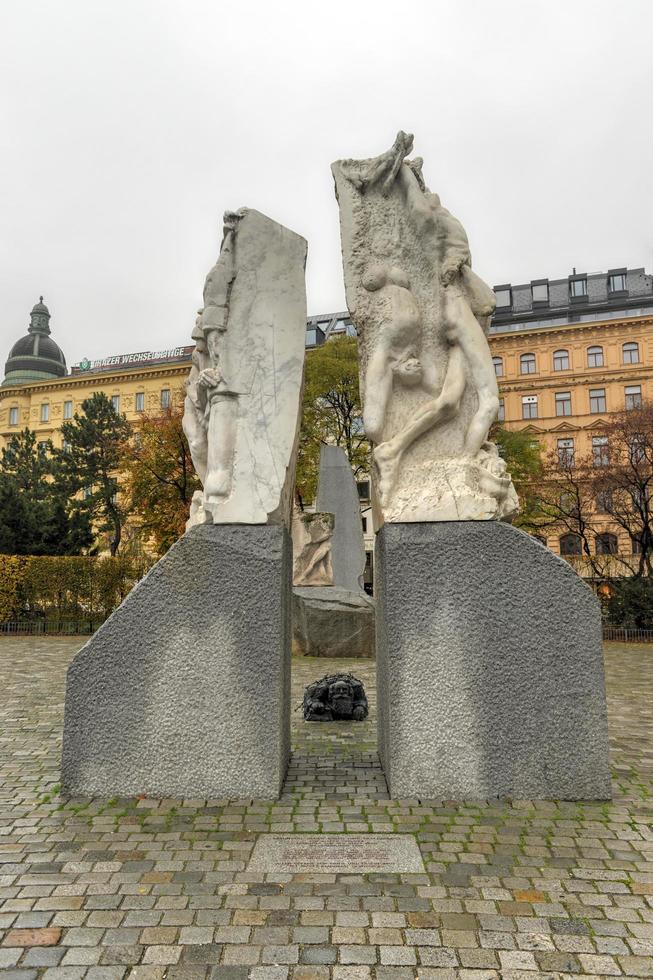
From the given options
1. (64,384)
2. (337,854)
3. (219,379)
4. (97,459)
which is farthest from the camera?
(64,384)

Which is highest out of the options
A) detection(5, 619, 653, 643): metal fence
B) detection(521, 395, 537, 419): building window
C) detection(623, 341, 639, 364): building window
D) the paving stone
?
detection(623, 341, 639, 364): building window

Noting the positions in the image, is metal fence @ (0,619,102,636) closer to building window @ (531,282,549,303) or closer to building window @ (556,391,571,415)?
building window @ (556,391,571,415)

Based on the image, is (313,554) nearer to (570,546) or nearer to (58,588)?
(58,588)

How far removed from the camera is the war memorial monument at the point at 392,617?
4289mm

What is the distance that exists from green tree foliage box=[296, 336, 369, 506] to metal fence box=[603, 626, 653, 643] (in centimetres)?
1059

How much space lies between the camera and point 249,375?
16.4ft

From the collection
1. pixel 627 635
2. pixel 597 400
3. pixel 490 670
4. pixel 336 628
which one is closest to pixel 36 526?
pixel 336 628

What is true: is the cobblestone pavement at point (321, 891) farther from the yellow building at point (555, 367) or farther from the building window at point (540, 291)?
the building window at point (540, 291)

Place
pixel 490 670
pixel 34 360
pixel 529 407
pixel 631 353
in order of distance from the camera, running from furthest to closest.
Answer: pixel 34 360 → pixel 529 407 → pixel 631 353 → pixel 490 670

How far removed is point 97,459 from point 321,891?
32021 mm

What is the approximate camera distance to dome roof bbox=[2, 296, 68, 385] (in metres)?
62.2

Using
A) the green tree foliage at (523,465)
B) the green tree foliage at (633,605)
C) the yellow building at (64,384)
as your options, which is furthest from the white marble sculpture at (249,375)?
the yellow building at (64,384)

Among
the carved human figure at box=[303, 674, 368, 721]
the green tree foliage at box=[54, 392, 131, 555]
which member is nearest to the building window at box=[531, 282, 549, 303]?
the green tree foliage at box=[54, 392, 131, 555]

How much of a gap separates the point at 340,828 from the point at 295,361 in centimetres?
292
